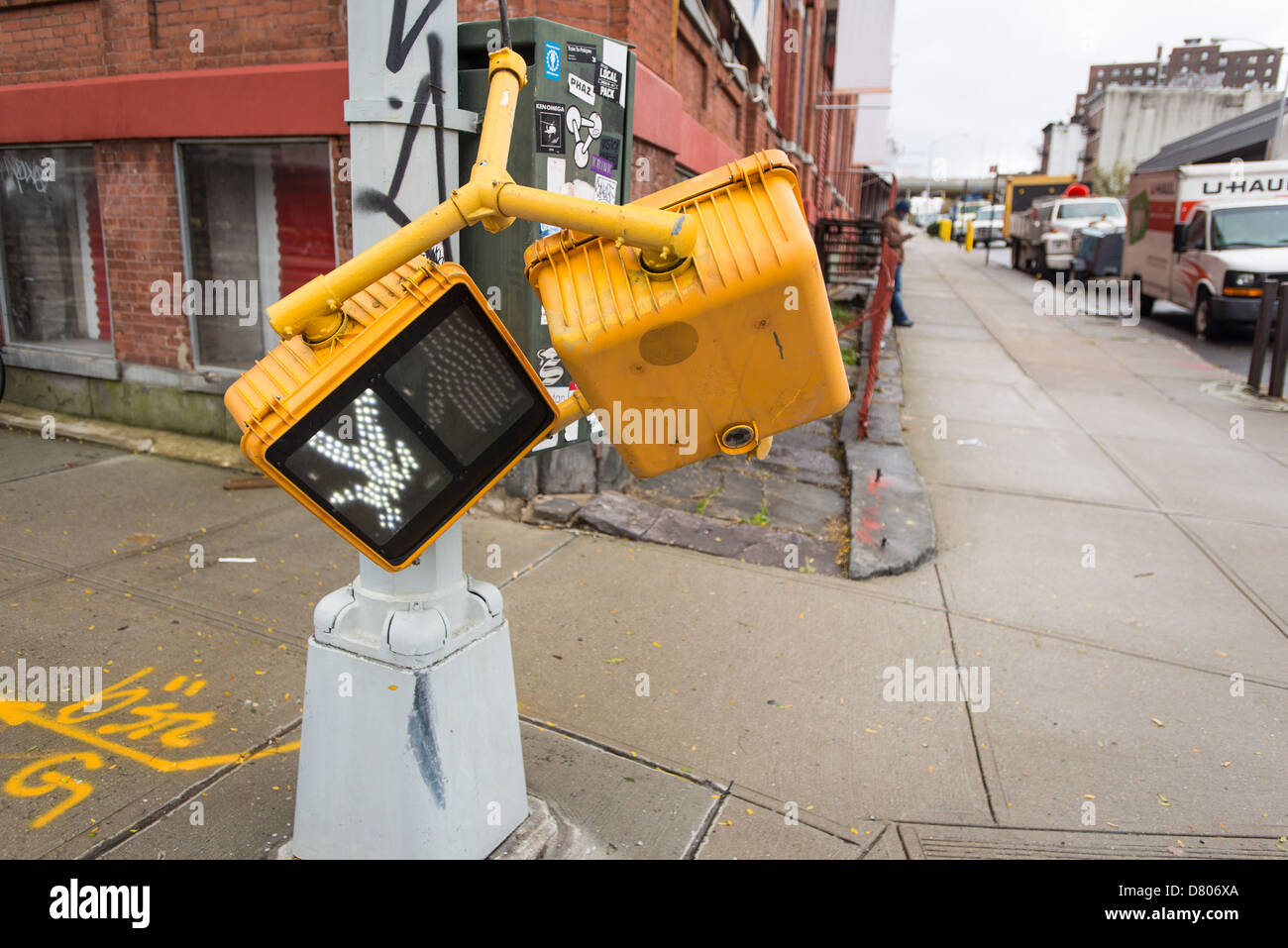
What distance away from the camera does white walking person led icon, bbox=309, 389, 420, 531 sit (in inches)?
72.9

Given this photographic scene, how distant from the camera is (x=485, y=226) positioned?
1792 mm

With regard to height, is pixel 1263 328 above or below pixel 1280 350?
above

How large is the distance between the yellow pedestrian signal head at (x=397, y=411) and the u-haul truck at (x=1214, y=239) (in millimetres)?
15566

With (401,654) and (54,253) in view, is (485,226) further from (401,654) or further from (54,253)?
(54,253)

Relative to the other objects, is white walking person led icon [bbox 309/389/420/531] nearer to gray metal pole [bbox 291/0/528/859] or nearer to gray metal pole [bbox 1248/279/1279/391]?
gray metal pole [bbox 291/0/528/859]

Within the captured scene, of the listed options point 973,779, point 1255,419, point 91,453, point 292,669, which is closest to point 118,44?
point 91,453

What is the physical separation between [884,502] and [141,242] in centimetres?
585

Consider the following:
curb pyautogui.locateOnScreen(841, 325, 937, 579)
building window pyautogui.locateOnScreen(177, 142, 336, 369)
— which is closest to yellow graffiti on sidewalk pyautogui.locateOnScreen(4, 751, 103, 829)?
curb pyautogui.locateOnScreen(841, 325, 937, 579)

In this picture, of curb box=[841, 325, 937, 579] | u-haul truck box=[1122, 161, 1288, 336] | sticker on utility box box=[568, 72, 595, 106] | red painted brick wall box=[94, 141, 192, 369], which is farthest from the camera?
u-haul truck box=[1122, 161, 1288, 336]

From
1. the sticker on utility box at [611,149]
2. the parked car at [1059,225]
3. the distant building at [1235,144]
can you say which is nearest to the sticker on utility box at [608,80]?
the sticker on utility box at [611,149]

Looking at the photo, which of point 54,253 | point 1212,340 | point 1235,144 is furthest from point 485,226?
point 1235,144

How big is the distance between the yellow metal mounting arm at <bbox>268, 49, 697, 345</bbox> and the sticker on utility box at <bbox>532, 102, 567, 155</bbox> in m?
1.96

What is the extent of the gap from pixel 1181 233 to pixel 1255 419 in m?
8.96

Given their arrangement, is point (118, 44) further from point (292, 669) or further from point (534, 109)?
point (292, 669)
